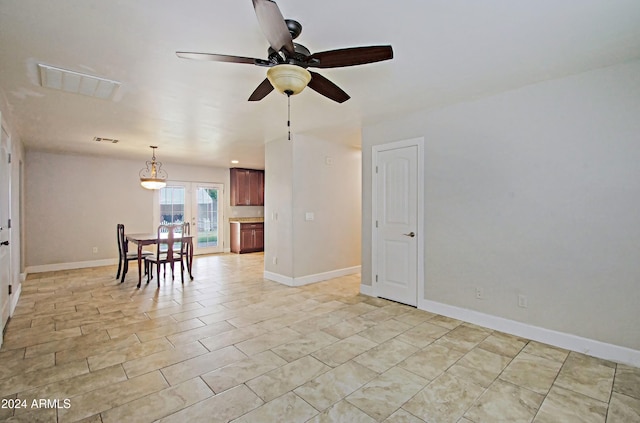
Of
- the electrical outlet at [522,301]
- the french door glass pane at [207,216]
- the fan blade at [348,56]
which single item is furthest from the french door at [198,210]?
the electrical outlet at [522,301]

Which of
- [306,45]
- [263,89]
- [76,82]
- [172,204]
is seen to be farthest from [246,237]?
[306,45]

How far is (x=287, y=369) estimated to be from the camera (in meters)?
2.46

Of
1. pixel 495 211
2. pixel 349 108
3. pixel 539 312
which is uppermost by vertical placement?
pixel 349 108

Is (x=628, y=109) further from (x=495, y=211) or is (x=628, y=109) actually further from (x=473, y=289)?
(x=473, y=289)

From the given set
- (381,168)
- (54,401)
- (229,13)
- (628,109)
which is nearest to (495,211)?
(628,109)

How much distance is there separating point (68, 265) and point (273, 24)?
7410 millimetres

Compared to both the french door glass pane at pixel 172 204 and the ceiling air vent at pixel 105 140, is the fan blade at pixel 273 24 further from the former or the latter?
the french door glass pane at pixel 172 204

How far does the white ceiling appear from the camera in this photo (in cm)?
188

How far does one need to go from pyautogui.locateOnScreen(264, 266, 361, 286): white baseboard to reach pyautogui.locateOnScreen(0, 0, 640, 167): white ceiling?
8.36 feet

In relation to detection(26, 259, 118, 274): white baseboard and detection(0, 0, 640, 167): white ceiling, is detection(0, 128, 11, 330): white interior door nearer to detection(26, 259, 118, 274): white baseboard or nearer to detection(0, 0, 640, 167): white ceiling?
detection(0, 0, 640, 167): white ceiling

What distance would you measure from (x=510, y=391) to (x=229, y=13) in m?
3.08

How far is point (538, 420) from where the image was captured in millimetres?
1886

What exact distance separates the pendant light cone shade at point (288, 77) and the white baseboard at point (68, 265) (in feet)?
22.9

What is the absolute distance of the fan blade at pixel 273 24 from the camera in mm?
1453
